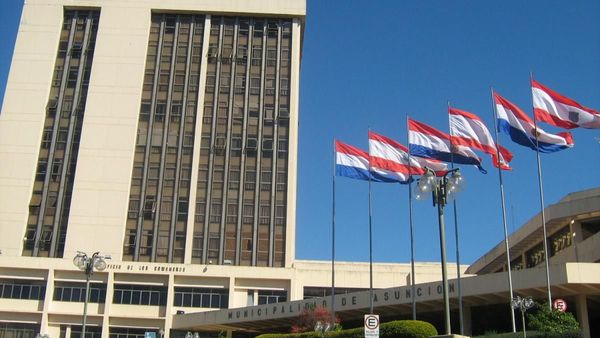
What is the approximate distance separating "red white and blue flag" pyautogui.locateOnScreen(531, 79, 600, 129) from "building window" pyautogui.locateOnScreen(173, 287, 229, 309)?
127 ft

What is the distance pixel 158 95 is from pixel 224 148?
960 cm

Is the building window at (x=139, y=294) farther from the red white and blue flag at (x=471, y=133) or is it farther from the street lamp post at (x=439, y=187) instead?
the street lamp post at (x=439, y=187)

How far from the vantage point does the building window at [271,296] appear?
65.3 metres

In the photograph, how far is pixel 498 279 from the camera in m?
39.9

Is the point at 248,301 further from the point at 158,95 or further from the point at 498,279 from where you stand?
the point at 498,279

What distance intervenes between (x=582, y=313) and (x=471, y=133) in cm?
1243

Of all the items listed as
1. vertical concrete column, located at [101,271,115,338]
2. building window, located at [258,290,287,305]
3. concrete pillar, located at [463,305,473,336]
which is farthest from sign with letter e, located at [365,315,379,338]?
vertical concrete column, located at [101,271,115,338]

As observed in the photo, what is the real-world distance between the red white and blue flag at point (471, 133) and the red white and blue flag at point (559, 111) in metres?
2.78

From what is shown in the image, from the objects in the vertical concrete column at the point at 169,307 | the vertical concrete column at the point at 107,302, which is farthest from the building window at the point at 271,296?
the vertical concrete column at the point at 107,302

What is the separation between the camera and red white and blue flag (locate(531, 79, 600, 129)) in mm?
33312

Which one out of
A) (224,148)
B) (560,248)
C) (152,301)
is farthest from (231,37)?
(560,248)

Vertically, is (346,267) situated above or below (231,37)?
below

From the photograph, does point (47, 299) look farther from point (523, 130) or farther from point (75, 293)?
point (523, 130)

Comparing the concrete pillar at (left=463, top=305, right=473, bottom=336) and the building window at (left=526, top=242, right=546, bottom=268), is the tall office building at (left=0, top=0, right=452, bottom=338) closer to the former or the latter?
the building window at (left=526, top=242, right=546, bottom=268)
